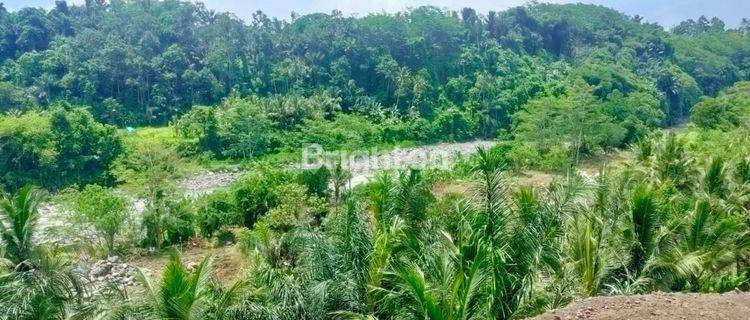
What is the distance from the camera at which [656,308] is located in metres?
7.52

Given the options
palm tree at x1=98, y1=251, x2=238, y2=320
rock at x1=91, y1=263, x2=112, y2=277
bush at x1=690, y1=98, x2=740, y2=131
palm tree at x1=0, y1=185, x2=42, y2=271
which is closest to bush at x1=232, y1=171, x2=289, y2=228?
rock at x1=91, y1=263, x2=112, y2=277

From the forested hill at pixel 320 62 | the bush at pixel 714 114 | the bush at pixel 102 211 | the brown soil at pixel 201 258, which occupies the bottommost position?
the brown soil at pixel 201 258

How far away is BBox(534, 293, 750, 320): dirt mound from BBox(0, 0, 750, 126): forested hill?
41129mm

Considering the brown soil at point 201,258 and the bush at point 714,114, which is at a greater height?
the bush at point 714,114

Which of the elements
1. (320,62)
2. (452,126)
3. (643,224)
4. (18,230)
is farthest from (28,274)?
(320,62)

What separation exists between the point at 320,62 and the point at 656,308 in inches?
1946

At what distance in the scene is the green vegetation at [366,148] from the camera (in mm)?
8609

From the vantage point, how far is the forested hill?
4791 centimetres

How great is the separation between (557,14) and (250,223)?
6295 centimetres

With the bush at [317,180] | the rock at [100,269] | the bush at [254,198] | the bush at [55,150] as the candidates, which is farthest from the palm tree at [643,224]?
the bush at [55,150]

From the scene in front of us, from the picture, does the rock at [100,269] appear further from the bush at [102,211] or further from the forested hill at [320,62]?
the forested hill at [320,62]

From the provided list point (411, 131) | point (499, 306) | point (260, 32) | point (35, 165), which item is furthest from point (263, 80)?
point (499, 306)

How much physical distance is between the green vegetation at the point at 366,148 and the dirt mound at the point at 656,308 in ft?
3.08

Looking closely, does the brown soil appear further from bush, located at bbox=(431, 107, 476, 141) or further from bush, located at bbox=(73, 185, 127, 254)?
bush, located at bbox=(431, 107, 476, 141)
